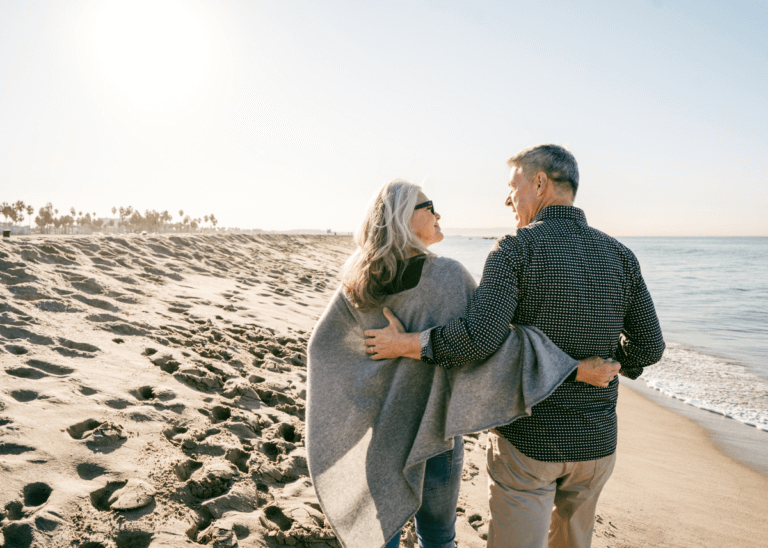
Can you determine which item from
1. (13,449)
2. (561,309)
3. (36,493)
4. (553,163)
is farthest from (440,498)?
(13,449)

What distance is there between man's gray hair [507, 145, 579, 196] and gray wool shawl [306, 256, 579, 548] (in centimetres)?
58

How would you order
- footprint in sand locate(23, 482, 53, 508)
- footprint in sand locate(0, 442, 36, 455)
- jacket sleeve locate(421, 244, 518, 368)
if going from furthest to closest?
1. footprint in sand locate(0, 442, 36, 455)
2. footprint in sand locate(23, 482, 53, 508)
3. jacket sleeve locate(421, 244, 518, 368)

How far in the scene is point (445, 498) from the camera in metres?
1.88

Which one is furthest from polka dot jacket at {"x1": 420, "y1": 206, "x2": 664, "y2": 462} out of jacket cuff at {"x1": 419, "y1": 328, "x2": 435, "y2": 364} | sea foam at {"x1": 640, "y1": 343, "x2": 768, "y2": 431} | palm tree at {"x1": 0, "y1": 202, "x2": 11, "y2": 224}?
palm tree at {"x1": 0, "y1": 202, "x2": 11, "y2": 224}

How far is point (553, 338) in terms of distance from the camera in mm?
1791

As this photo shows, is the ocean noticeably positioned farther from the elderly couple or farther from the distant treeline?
the distant treeline

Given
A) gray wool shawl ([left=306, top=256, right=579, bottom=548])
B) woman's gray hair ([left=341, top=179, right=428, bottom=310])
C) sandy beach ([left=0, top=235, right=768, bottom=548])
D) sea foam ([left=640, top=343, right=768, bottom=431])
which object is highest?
woman's gray hair ([left=341, top=179, right=428, bottom=310])

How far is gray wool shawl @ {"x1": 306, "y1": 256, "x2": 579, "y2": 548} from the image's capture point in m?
1.69

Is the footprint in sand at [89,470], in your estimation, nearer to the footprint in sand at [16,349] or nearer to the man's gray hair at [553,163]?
the footprint in sand at [16,349]

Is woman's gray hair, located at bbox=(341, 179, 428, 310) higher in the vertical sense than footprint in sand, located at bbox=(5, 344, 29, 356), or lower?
higher

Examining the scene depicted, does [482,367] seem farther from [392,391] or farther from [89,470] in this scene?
[89,470]

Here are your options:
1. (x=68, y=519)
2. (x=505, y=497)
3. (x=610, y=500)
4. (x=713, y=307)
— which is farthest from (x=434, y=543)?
(x=713, y=307)

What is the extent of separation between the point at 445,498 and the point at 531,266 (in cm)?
107

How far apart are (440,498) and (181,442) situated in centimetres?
200
